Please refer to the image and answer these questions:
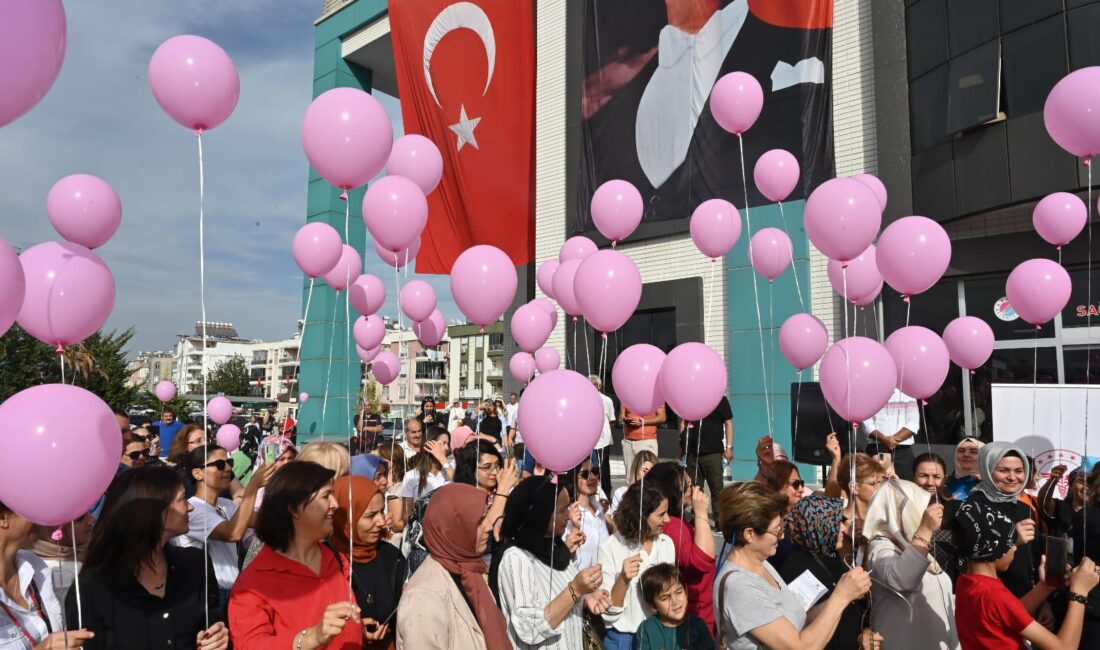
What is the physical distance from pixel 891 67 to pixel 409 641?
1049cm

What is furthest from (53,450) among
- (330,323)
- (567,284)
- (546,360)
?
(330,323)

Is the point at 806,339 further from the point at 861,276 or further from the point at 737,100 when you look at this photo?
the point at 737,100

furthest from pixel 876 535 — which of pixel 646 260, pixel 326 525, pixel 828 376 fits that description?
pixel 646 260

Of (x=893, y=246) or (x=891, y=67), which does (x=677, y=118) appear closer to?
(x=891, y=67)

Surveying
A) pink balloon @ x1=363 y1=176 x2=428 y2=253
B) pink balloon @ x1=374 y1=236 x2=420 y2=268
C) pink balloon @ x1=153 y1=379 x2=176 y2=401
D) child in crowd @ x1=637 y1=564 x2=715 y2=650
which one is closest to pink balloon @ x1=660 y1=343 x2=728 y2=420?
child in crowd @ x1=637 y1=564 x2=715 y2=650

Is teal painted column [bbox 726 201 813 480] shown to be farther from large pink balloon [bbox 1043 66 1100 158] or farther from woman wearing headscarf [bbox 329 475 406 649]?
woman wearing headscarf [bbox 329 475 406 649]

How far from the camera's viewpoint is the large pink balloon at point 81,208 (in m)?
4.46

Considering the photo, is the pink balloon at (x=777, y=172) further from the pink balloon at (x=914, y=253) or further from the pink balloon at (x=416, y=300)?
the pink balloon at (x=416, y=300)

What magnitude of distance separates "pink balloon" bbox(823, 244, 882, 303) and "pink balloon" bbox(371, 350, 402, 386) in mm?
5013

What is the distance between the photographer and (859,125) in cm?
1035

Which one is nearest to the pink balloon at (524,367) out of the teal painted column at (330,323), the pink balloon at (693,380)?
the pink balloon at (693,380)

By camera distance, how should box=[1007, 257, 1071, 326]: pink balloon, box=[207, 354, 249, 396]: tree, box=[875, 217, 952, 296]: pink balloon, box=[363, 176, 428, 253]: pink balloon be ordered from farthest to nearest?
box=[207, 354, 249, 396]: tree < box=[1007, 257, 1071, 326]: pink balloon < box=[363, 176, 428, 253]: pink balloon < box=[875, 217, 952, 296]: pink balloon

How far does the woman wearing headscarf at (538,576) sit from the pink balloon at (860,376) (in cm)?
184

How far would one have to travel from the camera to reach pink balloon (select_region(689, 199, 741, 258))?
6.85 meters
